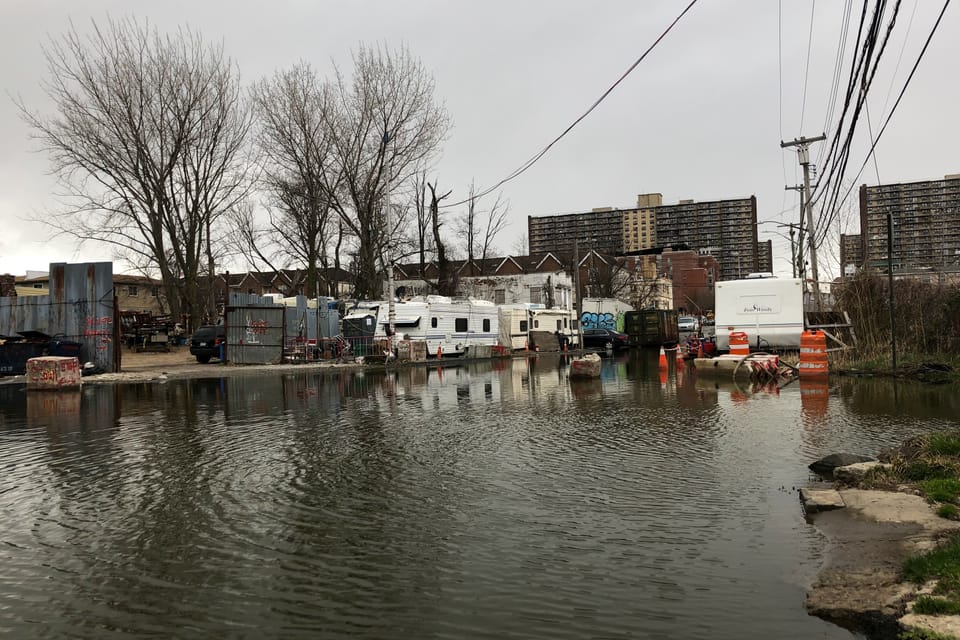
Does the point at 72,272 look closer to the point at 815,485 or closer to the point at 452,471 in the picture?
the point at 452,471

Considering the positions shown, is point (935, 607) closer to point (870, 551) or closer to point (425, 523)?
point (870, 551)

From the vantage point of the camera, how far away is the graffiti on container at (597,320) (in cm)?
5525

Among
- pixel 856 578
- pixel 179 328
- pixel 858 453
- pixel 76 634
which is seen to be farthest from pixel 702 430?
pixel 179 328

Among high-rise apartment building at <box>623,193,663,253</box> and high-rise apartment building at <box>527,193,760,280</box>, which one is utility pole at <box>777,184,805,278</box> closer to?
high-rise apartment building at <box>527,193,760,280</box>

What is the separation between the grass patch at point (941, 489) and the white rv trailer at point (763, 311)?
1777 cm

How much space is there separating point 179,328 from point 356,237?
1210 centimetres

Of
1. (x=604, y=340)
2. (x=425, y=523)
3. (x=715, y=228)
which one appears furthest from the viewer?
(x=715, y=228)

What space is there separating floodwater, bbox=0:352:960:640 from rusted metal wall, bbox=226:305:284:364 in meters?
16.1

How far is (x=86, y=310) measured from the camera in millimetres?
24062

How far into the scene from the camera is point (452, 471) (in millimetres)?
7910

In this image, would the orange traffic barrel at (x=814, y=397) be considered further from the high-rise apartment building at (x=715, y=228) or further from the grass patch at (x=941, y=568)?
the high-rise apartment building at (x=715, y=228)

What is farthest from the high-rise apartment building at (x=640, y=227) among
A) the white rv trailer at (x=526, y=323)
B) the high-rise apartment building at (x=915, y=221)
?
the high-rise apartment building at (x=915, y=221)

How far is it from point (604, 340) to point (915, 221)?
56.1 ft

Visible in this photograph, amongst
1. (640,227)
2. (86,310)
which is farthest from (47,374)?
(640,227)
